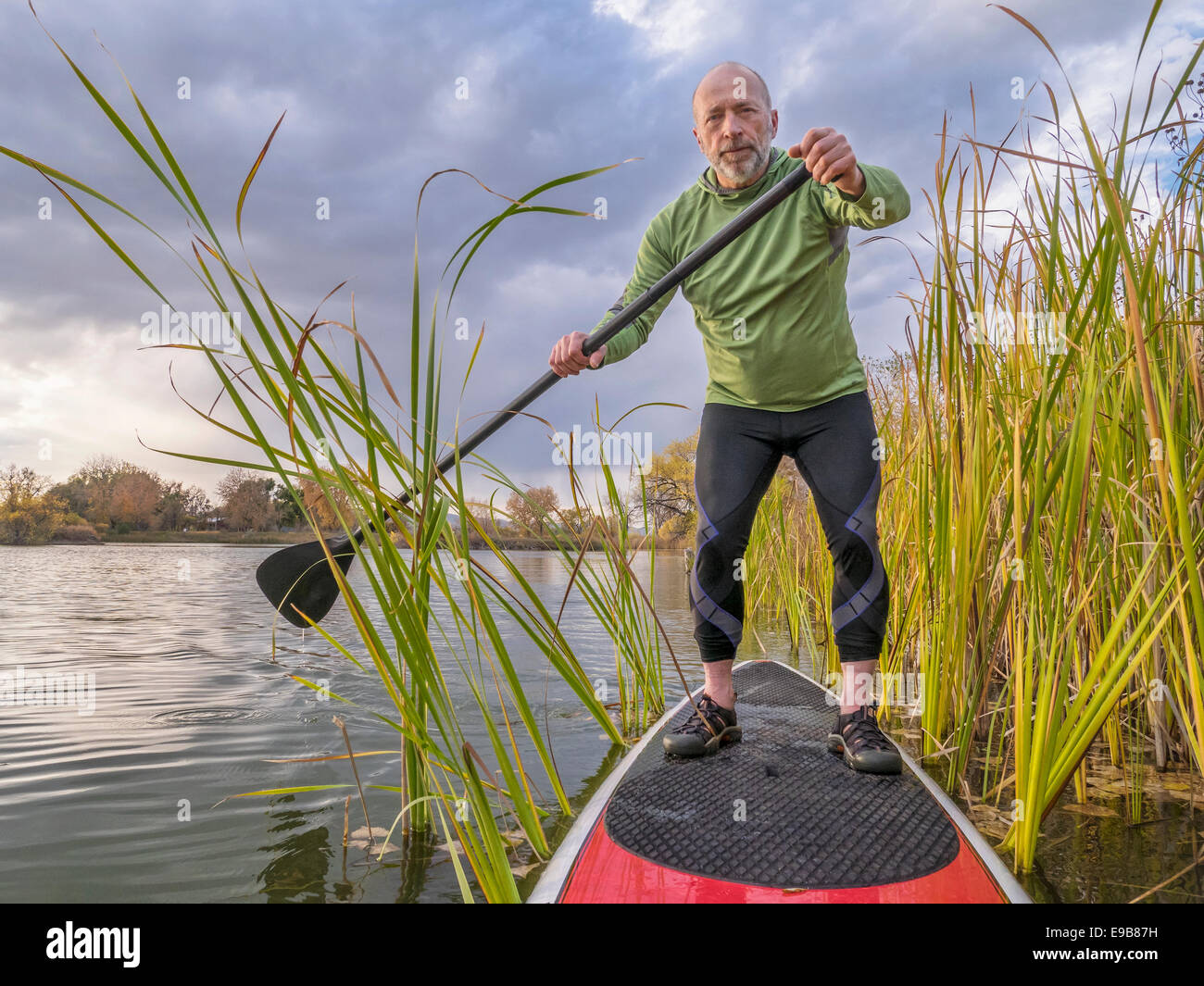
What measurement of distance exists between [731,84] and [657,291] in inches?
26.0

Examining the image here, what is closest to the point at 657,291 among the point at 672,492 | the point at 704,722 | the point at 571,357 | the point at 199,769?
the point at 571,357

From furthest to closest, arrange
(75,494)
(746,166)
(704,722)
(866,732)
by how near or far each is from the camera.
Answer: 1. (75,494)
2. (746,166)
3. (704,722)
4. (866,732)

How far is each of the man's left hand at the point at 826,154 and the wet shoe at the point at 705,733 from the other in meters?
1.43

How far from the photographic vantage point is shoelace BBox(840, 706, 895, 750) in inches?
74.0

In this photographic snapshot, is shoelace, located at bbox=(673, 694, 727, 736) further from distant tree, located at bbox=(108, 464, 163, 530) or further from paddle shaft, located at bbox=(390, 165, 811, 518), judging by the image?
distant tree, located at bbox=(108, 464, 163, 530)

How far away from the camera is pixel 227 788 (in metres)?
2.00

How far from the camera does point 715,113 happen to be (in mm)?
2107

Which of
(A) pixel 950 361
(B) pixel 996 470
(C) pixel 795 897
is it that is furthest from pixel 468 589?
(B) pixel 996 470

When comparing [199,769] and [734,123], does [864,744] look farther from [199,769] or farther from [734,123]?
[199,769]

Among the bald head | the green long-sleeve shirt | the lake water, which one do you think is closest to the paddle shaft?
the green long-sleeve shirt

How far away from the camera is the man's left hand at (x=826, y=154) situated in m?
1.67

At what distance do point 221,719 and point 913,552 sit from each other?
2731 millimetres

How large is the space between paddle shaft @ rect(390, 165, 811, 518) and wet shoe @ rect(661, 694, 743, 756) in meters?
1.01
